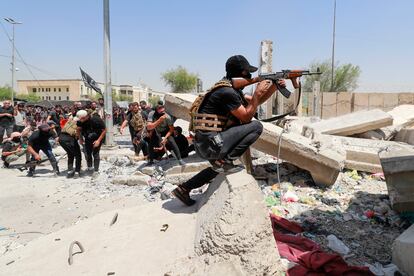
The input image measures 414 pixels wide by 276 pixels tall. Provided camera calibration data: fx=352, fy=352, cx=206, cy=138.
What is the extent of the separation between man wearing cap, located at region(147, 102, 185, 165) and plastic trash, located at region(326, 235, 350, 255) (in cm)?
356

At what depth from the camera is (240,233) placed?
254cm

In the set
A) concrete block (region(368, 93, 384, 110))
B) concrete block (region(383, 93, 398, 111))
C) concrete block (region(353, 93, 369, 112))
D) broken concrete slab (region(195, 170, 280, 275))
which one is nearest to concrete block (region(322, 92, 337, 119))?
concrete block (region(353, 93, 369, 112))

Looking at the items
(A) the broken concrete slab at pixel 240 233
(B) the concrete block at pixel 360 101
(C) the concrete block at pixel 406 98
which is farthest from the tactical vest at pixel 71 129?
(C) the concrete block at pixel 406 98

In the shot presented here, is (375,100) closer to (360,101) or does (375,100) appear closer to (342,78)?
(360,101)

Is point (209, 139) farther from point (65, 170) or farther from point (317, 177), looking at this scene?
point (65, 170)

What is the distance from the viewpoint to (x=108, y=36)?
1115cm

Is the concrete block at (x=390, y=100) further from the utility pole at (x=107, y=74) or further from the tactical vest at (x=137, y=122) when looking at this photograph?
the utility pole at (x=107, y=74)

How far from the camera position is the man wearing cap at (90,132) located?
749 cm

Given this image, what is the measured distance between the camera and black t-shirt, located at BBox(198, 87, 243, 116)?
297cm

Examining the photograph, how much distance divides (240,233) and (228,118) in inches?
41.6

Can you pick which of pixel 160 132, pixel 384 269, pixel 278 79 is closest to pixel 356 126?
pixel 160 132

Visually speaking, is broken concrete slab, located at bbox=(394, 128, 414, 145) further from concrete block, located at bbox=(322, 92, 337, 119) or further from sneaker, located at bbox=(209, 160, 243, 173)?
concrete block, located at bbox=(322, 92, 337, 119)

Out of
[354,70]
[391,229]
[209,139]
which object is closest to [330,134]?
[391,229]

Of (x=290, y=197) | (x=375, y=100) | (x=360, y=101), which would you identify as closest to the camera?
(x=290, y=197)
